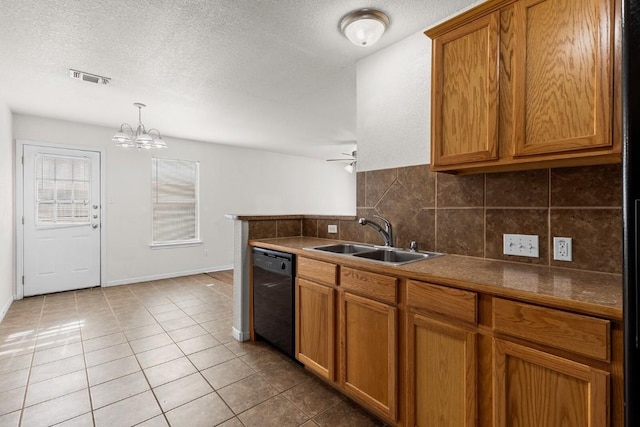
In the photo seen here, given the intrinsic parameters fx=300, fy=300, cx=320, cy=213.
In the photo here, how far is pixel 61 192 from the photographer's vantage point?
428 centimetres

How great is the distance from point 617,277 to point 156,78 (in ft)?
12.0

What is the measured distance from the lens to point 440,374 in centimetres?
138

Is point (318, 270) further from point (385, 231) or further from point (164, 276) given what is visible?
point (164, 276)

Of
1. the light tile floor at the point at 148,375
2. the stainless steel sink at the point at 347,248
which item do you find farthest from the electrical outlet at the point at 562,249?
the light tile floor at the point at 148,375

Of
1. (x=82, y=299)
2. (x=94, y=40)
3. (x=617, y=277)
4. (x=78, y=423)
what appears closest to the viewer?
(x=617, y=277)

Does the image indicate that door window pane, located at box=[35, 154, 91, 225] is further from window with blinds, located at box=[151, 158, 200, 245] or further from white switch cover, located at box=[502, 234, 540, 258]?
white switch cover, located at box=[502, 234, 540, 258]

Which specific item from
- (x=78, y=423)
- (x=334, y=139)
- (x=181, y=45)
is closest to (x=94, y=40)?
(x=181, y=45)

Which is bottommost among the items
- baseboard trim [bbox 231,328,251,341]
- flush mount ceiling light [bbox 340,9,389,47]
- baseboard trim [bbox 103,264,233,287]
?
baseboard trim [bbox 231,328,251,341]

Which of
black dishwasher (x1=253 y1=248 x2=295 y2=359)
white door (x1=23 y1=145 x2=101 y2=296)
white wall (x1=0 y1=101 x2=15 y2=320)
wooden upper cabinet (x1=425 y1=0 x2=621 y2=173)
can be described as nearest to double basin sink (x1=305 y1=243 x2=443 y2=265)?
black dishwasher (x1=253 y1=248 x2=295 y2=359)

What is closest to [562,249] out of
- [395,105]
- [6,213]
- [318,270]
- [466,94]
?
[466,94]

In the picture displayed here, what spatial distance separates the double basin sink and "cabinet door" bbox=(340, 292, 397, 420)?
1.06 ft

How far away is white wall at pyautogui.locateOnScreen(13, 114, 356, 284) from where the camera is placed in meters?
4.58

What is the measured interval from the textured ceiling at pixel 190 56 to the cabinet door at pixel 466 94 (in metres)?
0.50

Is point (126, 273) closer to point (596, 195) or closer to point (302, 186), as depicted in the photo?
point (302, 186)
